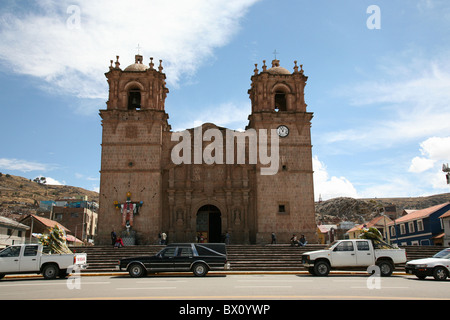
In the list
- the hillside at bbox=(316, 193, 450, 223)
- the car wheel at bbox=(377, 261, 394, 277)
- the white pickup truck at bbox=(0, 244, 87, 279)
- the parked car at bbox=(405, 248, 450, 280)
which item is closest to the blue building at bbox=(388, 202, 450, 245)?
the car wheel at bbox=(377, 261, 394, 277)

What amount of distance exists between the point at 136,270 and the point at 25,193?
8361 centimetres

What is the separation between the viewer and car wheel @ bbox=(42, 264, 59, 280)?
51.4 ft

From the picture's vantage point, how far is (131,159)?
30.0 metres

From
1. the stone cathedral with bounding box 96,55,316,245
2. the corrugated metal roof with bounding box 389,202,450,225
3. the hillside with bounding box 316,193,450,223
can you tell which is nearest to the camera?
the stone cathedral with bounding box 96,55,316,245

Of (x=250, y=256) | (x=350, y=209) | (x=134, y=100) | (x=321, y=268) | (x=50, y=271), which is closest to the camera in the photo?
(x=50, y=271)

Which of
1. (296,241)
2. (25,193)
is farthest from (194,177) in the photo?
(25,193)

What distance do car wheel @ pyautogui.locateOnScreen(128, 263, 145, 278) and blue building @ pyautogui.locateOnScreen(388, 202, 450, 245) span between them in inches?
1316

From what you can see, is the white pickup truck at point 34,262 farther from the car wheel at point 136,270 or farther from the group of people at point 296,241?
the group of people at point 296,241

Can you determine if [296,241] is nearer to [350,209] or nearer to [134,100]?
[134,100]

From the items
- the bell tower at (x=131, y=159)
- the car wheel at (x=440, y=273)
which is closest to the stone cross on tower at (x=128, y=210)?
the bell tower at (x=131, y=159)

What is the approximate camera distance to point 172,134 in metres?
31.3

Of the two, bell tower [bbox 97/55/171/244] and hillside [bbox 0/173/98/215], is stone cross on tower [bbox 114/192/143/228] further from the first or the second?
hillside [bbox 0/173/98/215]
